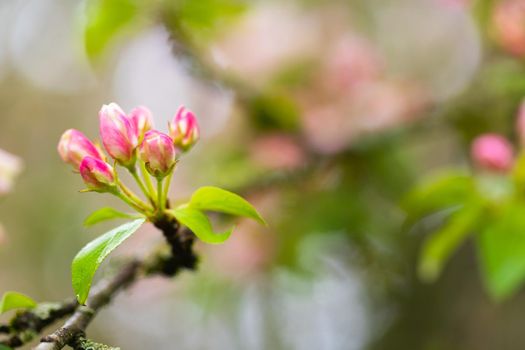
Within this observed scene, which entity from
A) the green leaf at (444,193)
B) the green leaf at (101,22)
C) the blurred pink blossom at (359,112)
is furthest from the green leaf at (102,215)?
the blurred pink blossom at (359,112)

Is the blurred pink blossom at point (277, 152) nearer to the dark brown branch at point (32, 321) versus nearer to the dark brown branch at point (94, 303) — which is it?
the dark brown branch at point (94, 303)

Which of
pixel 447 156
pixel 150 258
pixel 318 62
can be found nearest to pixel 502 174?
pixel 150 258

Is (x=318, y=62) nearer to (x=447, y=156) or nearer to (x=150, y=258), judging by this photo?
(x=447, y=156)

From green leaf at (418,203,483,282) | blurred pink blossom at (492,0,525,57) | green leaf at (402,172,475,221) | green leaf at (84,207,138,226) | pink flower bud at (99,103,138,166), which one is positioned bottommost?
green leaf at (84,207,138,226)

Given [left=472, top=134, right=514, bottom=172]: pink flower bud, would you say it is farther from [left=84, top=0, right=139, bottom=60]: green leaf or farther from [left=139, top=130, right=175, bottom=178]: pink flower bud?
[left=84, top=0, right=139, bottom=60]: green leaf

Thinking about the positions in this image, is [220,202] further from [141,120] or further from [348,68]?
[348,68]

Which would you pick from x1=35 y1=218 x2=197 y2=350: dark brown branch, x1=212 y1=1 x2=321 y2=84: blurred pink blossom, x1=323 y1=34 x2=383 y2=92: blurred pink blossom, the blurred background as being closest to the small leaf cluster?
the blurred background

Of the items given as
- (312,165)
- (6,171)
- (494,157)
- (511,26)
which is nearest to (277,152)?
(312,165)
